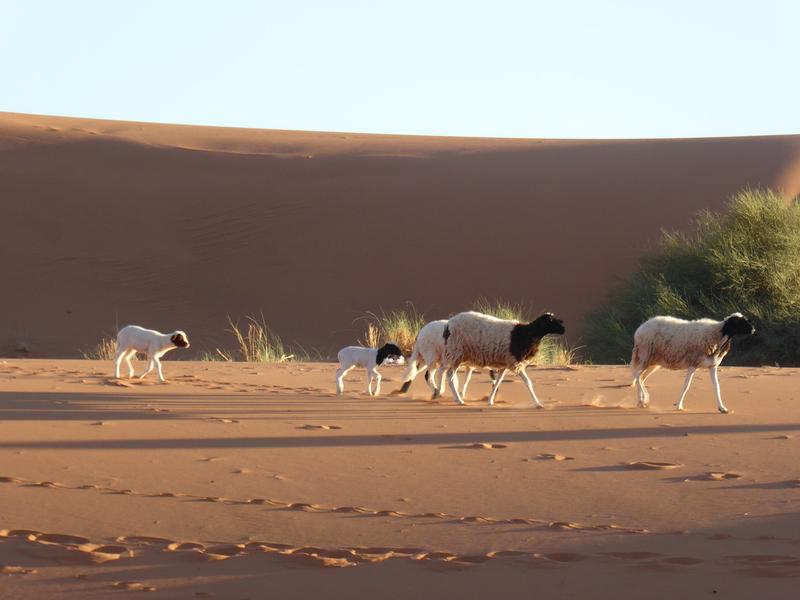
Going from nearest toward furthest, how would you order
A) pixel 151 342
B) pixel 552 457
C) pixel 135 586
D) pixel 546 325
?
pixel 135 586
pixel 552 457
pixel 546 325
pixel 151 342

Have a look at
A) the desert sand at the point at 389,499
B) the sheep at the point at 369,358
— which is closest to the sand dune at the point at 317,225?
the sheep at the point at 369,358

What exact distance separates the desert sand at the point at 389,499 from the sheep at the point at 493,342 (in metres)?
0.45

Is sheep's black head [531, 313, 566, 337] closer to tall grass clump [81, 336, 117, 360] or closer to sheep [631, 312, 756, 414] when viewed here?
sheep [631, 312, 756, 414]

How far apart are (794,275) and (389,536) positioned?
19989 millimetres

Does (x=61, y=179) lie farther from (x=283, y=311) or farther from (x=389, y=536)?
(x=389, y=536)

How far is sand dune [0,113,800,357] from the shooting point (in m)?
29.3

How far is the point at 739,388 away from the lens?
12.8 meters

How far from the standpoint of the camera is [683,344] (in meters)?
11.2

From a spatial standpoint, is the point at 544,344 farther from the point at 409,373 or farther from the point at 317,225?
the point at 317,225

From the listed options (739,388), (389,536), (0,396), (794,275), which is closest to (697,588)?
(389,536)

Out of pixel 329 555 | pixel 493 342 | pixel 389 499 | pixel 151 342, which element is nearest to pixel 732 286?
pixel 493 342

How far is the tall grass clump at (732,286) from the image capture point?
22031 mm

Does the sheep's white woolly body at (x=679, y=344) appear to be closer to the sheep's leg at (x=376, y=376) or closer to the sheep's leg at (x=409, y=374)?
the sheep's leg at (x=409, y=374)

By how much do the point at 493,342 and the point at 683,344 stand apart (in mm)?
1940
